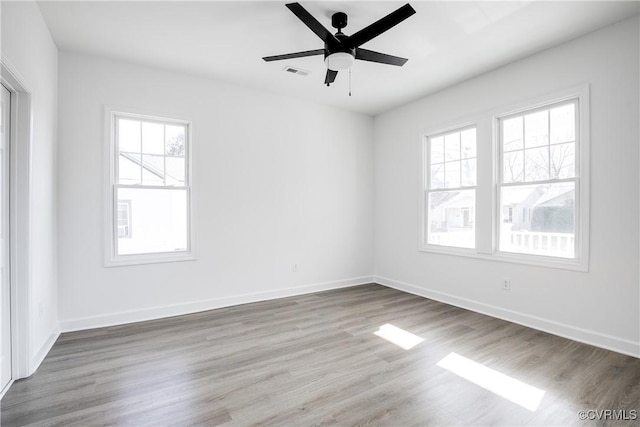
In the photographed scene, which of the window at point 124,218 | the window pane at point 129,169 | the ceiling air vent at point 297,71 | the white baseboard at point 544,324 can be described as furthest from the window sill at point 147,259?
the white baseboard at point 544,324

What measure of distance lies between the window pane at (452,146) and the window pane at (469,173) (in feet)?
0.57

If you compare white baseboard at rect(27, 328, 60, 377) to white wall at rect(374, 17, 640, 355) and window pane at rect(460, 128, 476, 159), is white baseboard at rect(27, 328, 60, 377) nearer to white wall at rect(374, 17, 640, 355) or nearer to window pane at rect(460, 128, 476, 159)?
white wall at rect(374, 17, 640, 355)

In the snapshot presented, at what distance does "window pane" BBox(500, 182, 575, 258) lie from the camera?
126 inches

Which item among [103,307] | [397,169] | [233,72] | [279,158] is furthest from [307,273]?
[233,72]

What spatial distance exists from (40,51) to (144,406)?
300cm

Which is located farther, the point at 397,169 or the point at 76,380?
the point at 397,169

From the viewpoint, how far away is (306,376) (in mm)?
2404

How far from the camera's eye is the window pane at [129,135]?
3.60 metres

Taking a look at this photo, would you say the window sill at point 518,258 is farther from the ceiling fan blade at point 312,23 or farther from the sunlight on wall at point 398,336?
the ceiling fan blade at point 312,23

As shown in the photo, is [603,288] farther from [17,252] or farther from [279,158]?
[17,252]

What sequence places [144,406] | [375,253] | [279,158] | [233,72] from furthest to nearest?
[375,253]
[279,158]
[233,72]
[144,406]

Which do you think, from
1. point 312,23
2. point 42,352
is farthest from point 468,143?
point 42,352

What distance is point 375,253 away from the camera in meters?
5.60

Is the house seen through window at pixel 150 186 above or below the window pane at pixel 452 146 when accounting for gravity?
below
